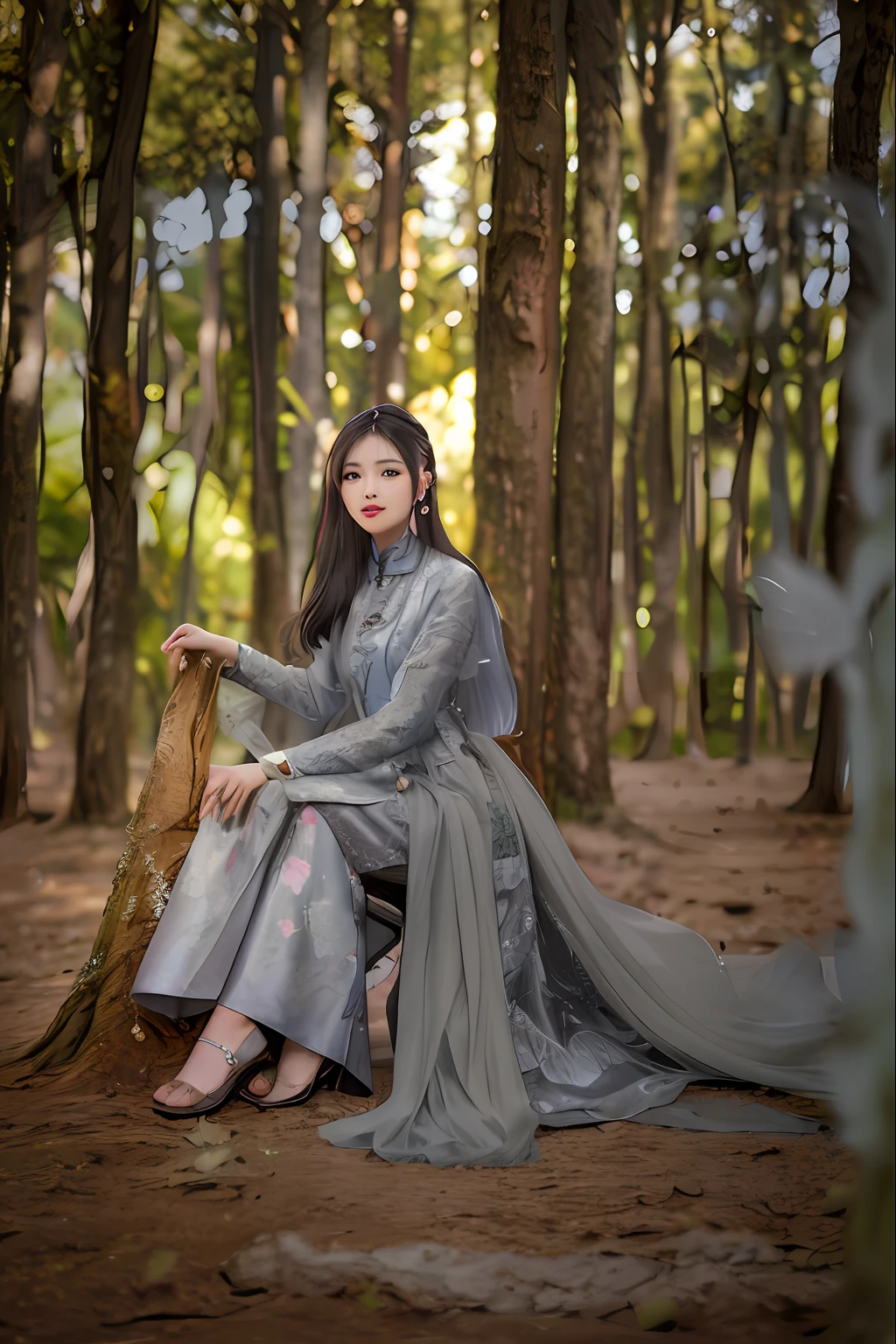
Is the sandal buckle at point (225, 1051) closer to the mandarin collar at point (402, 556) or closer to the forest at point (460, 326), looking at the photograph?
the mandarin collar at point (402, 556)

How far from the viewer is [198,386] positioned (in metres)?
6.46

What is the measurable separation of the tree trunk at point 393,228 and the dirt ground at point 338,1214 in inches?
180

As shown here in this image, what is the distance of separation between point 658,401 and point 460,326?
5.49 feet

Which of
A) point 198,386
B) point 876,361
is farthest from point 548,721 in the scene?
point 876,361

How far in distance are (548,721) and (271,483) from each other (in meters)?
1.93

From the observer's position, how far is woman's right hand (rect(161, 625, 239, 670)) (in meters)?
2.54

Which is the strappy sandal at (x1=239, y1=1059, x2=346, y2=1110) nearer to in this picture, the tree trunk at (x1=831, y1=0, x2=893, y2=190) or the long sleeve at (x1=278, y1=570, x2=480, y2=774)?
the long sleeve at (x1=278, y1=570, x2=480, y2=774)

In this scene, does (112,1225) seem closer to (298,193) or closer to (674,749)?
(298,193)

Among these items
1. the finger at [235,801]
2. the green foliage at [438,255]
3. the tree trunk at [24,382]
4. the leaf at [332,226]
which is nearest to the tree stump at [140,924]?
the finger at [235,801]

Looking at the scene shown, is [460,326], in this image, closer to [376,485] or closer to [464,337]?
[464,337]

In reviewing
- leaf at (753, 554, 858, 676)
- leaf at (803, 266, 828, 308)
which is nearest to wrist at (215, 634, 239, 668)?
leaf at (753, 554, 858, 676)

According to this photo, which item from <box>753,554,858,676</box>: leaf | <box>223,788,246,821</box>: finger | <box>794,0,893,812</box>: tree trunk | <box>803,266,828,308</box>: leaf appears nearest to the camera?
<box>753,554,858,676</box>: leaf

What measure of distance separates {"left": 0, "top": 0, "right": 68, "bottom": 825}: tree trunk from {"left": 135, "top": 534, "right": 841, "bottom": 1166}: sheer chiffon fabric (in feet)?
10.8

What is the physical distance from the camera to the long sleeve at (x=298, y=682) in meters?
2.67
